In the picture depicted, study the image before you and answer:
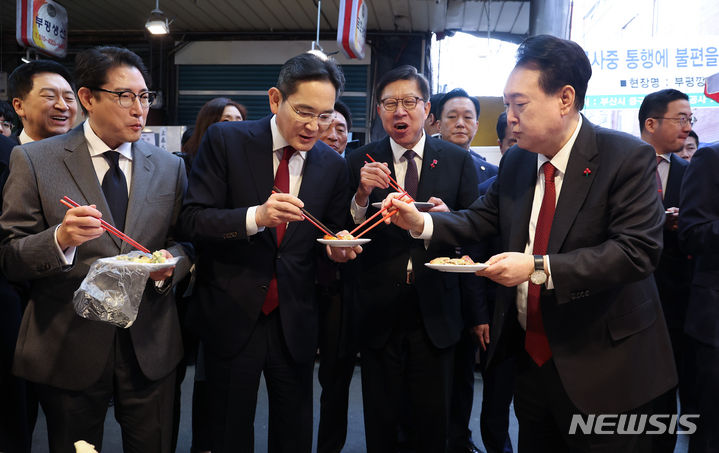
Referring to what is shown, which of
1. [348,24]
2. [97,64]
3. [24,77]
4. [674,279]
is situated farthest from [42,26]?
[674,279]

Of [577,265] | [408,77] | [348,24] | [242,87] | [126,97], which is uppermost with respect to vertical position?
[348,24]

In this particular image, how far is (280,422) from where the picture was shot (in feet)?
6.88

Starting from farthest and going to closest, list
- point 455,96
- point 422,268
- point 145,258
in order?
point 455,96 → point 422,268 → point 145,258

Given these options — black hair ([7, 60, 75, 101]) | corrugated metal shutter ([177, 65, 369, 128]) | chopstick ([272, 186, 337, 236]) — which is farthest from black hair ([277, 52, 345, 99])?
corrugated metal shutter ([177, 65, 369, 128])

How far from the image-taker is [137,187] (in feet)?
6.18

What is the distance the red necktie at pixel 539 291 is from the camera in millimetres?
1763

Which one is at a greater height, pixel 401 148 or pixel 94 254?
pixel 401 148

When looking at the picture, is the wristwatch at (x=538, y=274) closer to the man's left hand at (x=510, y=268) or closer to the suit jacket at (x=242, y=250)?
the man's left hand at (x=510, y=268)

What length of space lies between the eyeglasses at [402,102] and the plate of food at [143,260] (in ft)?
3.92

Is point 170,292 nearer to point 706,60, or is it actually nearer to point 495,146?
point 495,146

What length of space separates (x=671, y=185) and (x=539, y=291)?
1.83m

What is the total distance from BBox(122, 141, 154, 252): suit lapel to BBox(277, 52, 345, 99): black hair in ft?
1.94

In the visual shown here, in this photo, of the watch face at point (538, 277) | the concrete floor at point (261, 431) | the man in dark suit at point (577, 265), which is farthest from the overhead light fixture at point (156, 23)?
the watch face at point (538, 277)

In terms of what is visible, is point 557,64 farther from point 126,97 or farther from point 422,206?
point 126,97
